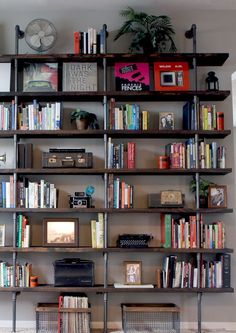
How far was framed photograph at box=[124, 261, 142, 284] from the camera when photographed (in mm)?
4293

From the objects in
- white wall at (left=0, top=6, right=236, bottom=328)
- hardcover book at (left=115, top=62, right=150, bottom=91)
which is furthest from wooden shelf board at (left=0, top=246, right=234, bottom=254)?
hardcover book at (left=115, top=62, right=150, bottom=91)

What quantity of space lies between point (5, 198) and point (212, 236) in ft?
6.28

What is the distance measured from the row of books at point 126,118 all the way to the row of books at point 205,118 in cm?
42

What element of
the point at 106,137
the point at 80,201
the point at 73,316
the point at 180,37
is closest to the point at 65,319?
the point at 73,316

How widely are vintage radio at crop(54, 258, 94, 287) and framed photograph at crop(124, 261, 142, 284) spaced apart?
1.10 feet

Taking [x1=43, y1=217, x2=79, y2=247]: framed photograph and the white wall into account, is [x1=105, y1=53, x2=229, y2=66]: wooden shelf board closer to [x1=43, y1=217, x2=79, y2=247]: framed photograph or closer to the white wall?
the white wall

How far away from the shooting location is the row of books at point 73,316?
13.5 feet

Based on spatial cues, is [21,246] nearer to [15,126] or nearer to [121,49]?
[15,126]

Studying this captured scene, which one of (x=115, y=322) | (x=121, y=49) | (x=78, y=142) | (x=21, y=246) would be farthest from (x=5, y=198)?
(x=121, y=49)

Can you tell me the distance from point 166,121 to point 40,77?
49.8 inches

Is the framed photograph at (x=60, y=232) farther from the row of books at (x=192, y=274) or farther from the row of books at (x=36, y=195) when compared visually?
the row of books at (x=192, y=274)

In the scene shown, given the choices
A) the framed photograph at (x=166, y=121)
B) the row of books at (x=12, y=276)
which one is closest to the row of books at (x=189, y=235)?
the framed photograph at (x=166, y=121)

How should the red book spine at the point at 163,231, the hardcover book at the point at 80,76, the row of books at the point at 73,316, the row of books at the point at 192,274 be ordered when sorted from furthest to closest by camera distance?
1. the hardcover book at the point at 80,76
2. the red book spine at the point at 163,231
3. the row of books at the point at 192,274
4. the row of books at the point at 73,316

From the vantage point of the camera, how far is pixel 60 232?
14.1ft
